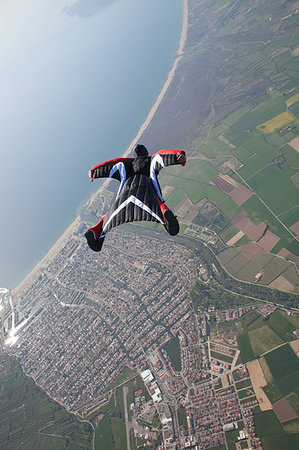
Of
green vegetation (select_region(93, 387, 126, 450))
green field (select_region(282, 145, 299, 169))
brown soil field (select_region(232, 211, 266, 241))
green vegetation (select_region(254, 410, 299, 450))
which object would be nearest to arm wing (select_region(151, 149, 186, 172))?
green vegetation (select_region(254, 410, 299, 450))

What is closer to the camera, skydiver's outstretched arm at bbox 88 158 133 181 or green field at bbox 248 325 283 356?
skydiver's outstretched arm at bbox 88 158 133 181

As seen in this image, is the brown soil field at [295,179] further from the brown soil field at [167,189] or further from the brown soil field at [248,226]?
the brown soil field at [167,189]

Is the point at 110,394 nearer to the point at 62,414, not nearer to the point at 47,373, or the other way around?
the point at 62,414

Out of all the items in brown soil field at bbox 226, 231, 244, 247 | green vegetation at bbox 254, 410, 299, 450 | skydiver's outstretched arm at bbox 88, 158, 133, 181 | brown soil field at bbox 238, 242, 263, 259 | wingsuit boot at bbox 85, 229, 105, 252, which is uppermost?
brown soil field at bbox 226, 231, 244, 247

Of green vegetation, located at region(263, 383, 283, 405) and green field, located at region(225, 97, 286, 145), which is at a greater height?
green field, located at region(225, 97, 286, 145)

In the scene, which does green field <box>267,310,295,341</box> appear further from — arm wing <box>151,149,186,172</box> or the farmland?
arm wing <box>151,149,186,172</box>

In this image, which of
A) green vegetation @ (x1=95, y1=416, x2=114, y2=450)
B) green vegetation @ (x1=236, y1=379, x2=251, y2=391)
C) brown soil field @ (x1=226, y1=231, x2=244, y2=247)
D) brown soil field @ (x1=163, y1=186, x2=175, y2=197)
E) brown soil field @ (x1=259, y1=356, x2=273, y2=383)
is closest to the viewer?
brown soil field @ (x1=259, y1=356, x2=273, y2=383)

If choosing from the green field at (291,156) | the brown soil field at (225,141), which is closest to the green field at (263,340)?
the green field at (291,156)
